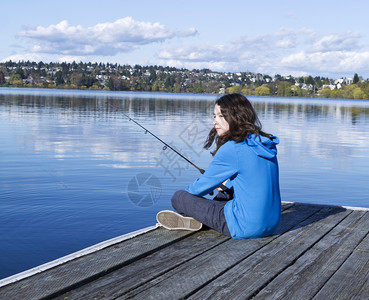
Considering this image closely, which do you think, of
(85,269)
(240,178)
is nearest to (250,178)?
(240,178)

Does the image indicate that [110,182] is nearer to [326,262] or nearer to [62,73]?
[326,262]

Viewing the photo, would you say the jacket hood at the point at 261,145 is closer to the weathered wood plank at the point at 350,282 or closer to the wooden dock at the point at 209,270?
the wooden dock at the point at 209,270

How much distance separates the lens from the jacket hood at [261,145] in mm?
4215

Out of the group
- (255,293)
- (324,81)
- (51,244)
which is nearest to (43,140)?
(51,244)

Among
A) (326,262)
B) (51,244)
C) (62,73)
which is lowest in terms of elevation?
(51,244)

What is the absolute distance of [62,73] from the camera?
15962 centimetres

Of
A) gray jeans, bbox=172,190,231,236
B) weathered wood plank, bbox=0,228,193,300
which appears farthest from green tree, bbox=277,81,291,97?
weathered wood plank, bbox=0,228,193,300

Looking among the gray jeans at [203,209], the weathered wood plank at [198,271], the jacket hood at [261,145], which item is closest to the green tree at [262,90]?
the gray jeans at [203,209]

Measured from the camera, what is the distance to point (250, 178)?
4223 millimetres

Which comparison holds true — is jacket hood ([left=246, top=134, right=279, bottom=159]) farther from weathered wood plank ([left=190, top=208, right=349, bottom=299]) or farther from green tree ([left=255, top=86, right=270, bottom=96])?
green tree ([left=255, top=86, right=270, bottom=96])

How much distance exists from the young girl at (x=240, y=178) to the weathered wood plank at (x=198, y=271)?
174mm

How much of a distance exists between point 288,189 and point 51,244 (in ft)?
18.7

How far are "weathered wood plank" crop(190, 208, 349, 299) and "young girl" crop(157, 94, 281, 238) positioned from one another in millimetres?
266

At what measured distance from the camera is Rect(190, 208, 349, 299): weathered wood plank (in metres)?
3.34
